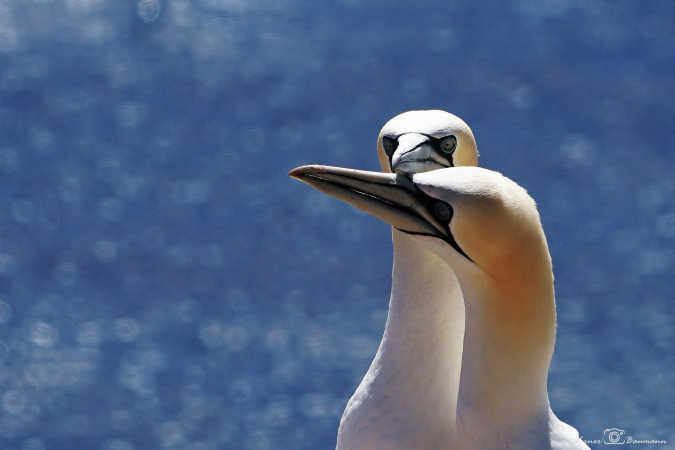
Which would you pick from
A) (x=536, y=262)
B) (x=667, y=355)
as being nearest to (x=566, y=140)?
(x=667, y=355)

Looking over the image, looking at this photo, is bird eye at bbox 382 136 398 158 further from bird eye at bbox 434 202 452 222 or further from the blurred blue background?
the blurred blue background

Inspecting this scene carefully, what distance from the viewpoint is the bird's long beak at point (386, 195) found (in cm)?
309

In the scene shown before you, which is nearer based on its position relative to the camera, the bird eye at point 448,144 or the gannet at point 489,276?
the gannet at point 489,276

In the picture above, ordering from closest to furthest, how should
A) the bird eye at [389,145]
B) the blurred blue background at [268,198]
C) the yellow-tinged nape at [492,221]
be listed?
the yellow-tinged nape at [492,221], the bird eye at [389,145], the blurred blue background at [268,198]

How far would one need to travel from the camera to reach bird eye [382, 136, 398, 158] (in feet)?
11.7

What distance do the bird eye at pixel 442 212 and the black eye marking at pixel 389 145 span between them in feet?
1.80

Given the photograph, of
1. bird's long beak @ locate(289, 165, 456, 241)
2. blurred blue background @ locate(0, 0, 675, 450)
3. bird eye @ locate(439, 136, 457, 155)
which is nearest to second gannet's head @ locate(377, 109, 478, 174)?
bird eye @ locate(439, 136, 457, 155)

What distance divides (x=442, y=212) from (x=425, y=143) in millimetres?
504

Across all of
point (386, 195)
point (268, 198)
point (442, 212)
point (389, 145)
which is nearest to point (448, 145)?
point (389, 145)

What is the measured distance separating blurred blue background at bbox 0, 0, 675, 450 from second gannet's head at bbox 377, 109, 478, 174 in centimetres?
349

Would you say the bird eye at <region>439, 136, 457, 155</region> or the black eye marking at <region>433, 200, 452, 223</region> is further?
the bird eye at <region>439, 136, 457, 155</region>

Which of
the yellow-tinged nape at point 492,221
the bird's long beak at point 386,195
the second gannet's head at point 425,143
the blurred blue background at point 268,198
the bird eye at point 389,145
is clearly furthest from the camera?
the blurred blue background at point 268,198

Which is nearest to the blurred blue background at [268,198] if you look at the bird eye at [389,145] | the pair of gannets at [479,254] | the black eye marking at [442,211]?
the bird eye at [389,145]

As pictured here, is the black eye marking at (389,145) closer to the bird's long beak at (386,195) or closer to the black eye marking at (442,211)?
the bird's long beak at (386,195)
